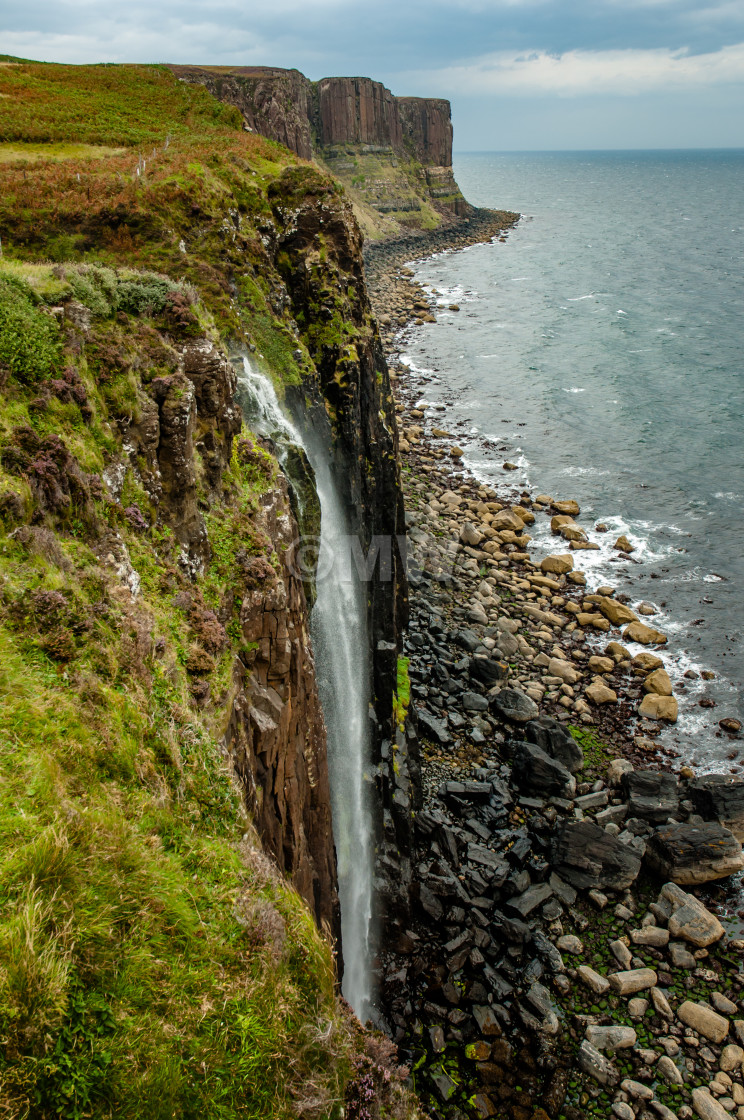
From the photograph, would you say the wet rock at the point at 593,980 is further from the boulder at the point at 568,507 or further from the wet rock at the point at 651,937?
the boulder at the point at 568,507

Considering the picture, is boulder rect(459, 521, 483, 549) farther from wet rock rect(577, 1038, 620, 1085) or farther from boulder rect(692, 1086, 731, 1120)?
boulder rect(692, 1086, 731, 1120)

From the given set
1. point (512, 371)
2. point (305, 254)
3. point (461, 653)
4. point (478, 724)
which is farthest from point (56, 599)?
point (512, 371)

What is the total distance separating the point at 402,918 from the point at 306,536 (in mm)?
12034

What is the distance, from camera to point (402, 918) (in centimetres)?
2008

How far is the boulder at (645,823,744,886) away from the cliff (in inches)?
4420

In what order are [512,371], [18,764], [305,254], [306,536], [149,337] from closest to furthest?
1. [18,764]
2. [149,337]
3. [306,536]
4. [305,254]
5. [512,371]

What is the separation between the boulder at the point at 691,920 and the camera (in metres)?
20.8

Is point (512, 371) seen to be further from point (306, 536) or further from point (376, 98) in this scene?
point (376, 98)

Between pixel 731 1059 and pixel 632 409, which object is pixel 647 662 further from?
pixel 632 409

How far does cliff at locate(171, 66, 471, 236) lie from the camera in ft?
440

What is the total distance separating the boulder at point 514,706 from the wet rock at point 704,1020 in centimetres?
1174

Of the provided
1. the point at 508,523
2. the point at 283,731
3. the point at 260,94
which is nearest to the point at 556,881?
the point at 283,731

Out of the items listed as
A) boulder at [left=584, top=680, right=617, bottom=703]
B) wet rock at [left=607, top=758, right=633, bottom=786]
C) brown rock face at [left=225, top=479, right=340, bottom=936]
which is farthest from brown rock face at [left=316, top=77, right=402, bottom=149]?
brown rock face at [left=225, top=479, right=340, bottom=936]

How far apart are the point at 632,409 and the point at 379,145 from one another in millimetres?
121257
